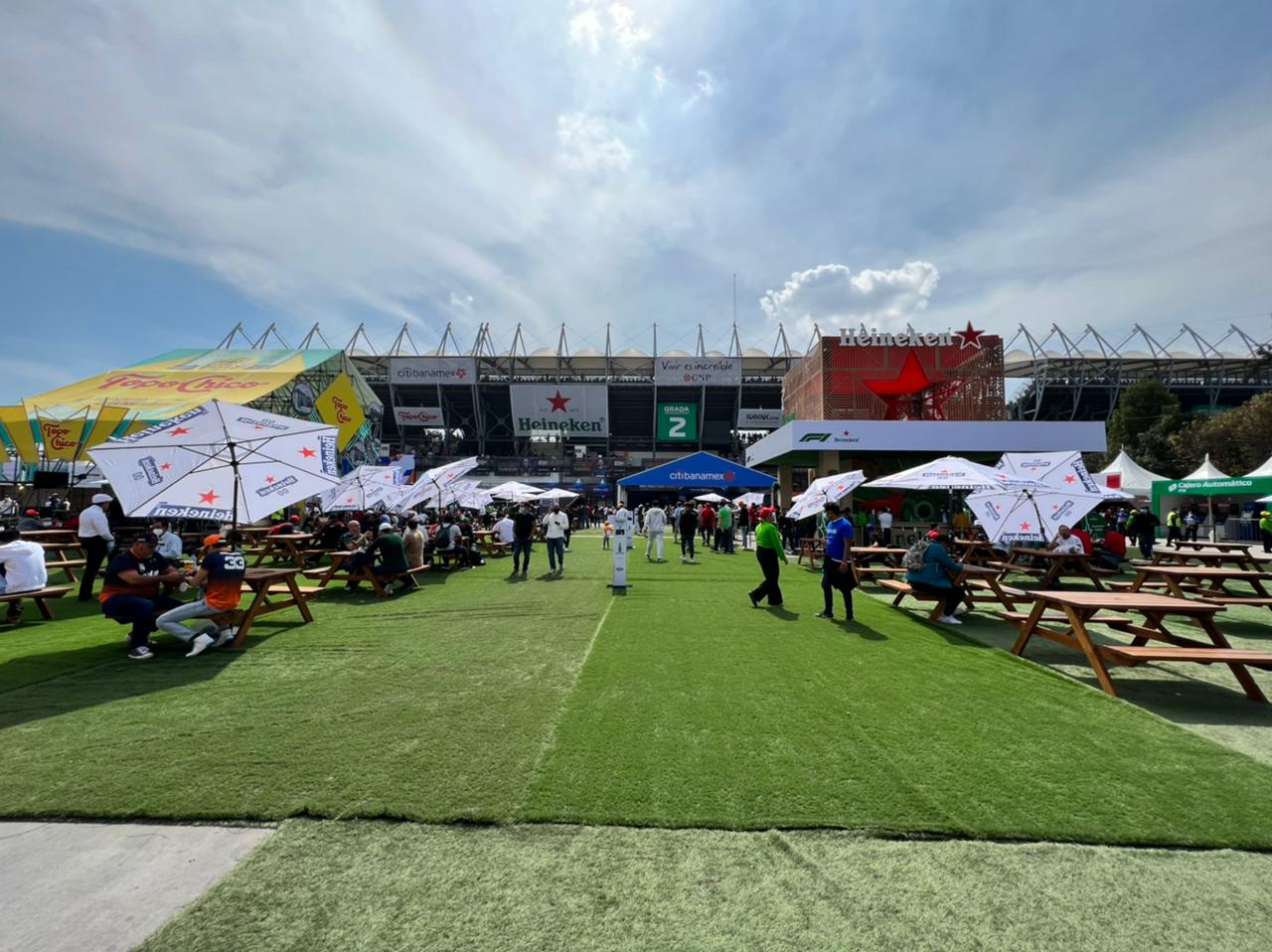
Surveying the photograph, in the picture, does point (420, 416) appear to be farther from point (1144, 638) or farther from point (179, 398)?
point (1144, 638)

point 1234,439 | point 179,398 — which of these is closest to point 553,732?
point 179,398

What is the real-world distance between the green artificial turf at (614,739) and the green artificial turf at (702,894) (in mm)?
171

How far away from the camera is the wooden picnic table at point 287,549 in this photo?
12461 mm

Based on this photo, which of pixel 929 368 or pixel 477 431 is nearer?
pixel 929 368

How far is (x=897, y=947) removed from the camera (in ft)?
7.06

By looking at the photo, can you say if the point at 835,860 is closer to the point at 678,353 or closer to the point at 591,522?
the point at 591,522

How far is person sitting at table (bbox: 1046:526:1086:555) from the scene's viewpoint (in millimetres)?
10227

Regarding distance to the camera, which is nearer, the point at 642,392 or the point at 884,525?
the point at 884,525

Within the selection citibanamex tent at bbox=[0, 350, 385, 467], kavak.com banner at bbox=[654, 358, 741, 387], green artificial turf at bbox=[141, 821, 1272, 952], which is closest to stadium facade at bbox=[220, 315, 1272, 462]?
kavak.com banner at bbox=[654, 358, 741, 387]

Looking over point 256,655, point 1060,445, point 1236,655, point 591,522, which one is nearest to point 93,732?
point 256,655

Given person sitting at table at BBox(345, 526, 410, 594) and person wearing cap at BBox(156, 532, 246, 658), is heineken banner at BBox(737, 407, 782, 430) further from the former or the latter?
person wearing cap at BBox(156, 532, 246, 658)

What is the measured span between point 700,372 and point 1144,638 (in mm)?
51966

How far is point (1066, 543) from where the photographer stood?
10375 mm

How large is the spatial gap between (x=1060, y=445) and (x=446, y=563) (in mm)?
21770
